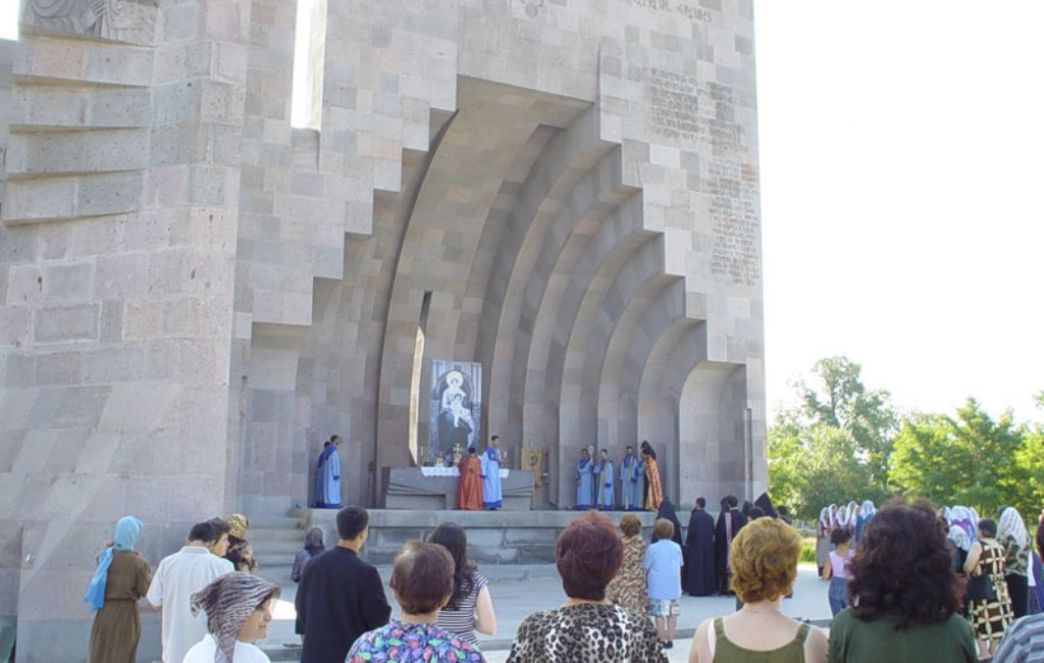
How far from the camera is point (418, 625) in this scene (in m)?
3.20

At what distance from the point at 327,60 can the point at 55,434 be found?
920 cm

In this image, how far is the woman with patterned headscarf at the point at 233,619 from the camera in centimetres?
331

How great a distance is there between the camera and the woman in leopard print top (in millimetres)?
3100

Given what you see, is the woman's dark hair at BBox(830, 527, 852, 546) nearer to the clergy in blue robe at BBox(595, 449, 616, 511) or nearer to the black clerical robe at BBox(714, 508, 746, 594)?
the black clerical robe at BBox(714, 508, 746, 594)

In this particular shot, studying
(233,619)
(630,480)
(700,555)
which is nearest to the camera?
(233,619)

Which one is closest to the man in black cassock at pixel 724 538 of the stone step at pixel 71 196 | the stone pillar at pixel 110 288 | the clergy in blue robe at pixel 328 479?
the clergy in blue robe at pixel 328 479

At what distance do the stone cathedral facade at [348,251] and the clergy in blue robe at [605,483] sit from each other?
892 mm

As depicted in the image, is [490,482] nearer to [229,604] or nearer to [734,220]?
[734,220]

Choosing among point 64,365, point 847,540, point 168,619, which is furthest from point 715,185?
point 168,619

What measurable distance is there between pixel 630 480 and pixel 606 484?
0.46 metres

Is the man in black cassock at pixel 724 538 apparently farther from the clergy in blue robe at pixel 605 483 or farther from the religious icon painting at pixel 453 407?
the religious icon painting at pixel 453 407

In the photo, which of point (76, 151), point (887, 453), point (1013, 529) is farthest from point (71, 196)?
point (887, 453)

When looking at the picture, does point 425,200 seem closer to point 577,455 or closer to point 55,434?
point 577,455

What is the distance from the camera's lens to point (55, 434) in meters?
8.27
